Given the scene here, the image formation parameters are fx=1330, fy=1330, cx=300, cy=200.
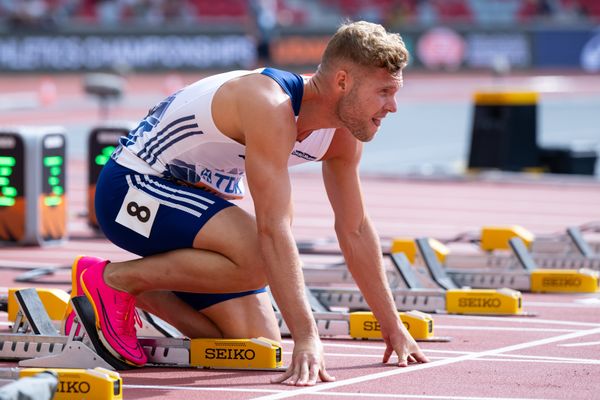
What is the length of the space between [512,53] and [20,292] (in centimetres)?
3306

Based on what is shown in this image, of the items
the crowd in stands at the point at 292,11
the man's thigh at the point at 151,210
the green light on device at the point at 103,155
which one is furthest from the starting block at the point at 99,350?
the crowd in stands at the point at 292,11

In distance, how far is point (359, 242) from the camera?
5.92 metres

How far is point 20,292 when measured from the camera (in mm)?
6035

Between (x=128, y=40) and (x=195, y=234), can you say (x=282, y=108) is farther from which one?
(x=128, y=40)

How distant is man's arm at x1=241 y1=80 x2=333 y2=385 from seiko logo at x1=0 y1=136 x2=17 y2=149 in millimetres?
5793

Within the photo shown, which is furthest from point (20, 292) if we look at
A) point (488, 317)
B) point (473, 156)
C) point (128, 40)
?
point (128, 40)

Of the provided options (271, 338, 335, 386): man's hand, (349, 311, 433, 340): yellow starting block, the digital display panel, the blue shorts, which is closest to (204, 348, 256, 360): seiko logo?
the blue shorts

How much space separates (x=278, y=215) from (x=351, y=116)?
0.52 meters

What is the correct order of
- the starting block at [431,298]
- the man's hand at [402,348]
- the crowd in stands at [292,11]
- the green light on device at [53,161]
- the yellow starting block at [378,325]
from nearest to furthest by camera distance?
the man's hand at [402,348] < the yellow starting block at [378,325] < the starting block at [431,298] < the green light on device at [53,161] < the crowd in stands at [292,11]

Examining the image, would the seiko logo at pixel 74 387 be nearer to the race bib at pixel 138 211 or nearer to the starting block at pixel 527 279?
the race bib at pixel 138 211

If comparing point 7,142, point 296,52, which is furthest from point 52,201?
point 296,52

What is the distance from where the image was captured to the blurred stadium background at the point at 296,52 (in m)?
27.3

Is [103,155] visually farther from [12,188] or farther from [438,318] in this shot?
[438,318]

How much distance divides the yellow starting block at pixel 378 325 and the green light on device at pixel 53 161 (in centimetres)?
491
